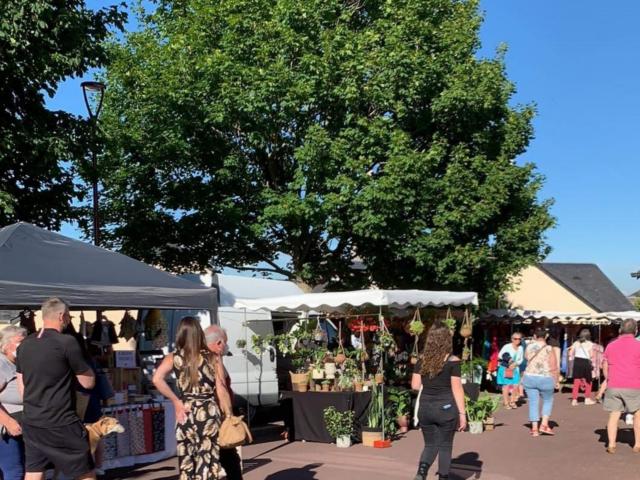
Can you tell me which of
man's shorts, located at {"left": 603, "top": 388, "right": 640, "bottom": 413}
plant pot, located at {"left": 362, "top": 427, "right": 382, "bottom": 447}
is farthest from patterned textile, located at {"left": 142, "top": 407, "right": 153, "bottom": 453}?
man's shorts, located at {"left": 603, "top": 388, "right": 640, "bottom": 413}

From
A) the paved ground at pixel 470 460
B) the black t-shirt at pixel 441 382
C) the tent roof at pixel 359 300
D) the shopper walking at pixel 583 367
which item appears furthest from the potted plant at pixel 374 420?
the shopper walking at pixel 583 367

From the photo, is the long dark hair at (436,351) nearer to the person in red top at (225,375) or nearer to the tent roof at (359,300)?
the person in red top at (225,375)

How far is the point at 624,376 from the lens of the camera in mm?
9742

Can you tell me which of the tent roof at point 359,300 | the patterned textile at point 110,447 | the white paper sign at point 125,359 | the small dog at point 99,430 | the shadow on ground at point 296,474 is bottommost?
the shadow on ground at point 296,474

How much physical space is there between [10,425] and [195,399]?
142cm

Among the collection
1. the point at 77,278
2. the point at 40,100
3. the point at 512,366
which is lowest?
the point at 512,366

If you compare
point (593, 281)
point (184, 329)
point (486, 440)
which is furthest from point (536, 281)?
point (184, 329)

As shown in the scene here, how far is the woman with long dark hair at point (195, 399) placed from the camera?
231 inches

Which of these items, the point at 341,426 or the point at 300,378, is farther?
the point at 300,378

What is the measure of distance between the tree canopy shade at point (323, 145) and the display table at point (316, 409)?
6561mm

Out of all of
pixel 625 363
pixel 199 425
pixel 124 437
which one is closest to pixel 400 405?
pixel 625 363

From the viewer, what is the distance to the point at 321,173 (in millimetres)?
17641

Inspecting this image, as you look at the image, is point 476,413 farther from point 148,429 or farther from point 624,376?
point 148,429

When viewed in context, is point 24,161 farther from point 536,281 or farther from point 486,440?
point 536,281
